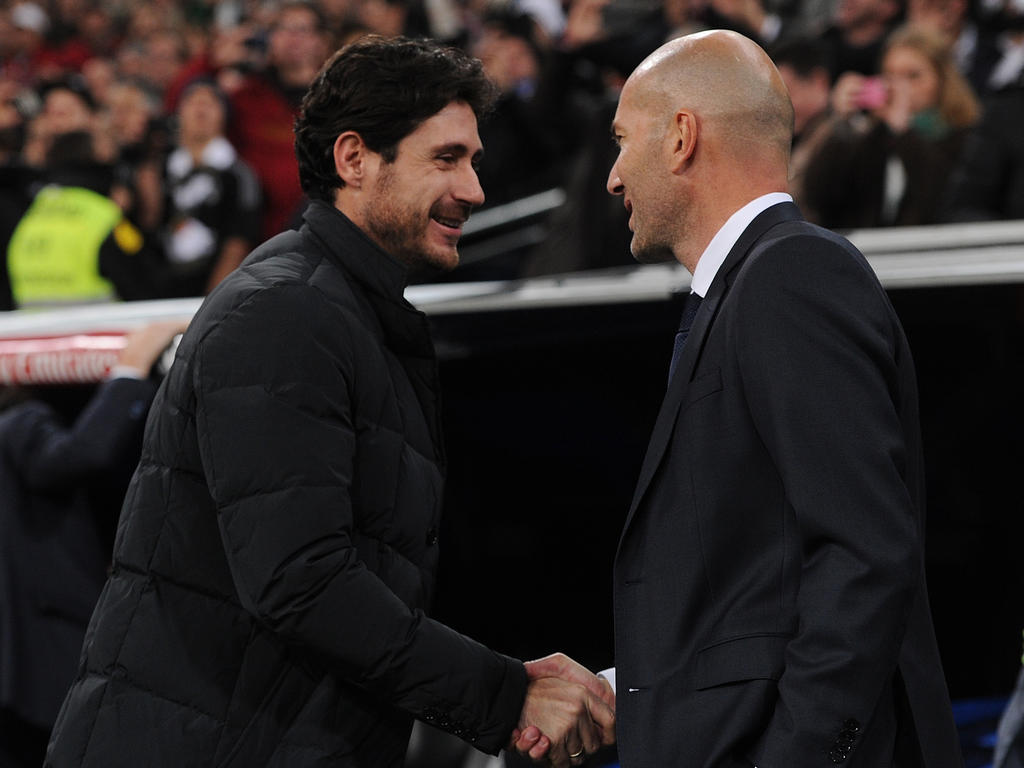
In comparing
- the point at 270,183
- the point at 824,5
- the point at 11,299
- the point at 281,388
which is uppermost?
the point at 281,388

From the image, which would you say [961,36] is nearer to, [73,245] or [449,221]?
[73,245]

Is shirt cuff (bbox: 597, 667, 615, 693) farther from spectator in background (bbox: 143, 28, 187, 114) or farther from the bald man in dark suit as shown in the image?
spectator in background (bbox: 143, 28, 187, 114)

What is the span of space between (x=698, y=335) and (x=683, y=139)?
284 mm

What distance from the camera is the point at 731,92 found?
2092 millimetres

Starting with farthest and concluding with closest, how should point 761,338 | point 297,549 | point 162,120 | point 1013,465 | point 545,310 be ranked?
1. point 162,120
2. point 1013,465
3. point 545,310
4. point 297,549
5. point 761,338

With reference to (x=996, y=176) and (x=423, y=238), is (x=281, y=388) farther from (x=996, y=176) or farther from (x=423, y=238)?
(x=996, y=176)

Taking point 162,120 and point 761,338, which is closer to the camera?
point 761,338

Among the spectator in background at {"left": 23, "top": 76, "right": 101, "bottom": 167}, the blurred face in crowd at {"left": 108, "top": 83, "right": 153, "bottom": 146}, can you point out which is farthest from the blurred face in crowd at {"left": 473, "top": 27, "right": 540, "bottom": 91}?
the blurred face in crowd at {"left": 108, "top": 83, "right": 153, "bottom": 146}

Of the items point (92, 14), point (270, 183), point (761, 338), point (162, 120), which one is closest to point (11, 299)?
point (270, 183)

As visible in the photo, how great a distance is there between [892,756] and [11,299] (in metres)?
6.15

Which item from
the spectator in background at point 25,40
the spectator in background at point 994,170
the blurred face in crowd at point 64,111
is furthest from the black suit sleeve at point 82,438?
the spectator in background at point 25,40

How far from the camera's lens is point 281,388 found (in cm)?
221

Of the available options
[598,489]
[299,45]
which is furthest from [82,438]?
[299,45]

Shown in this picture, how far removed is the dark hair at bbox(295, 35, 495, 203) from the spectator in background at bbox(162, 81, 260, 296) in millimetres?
4264
